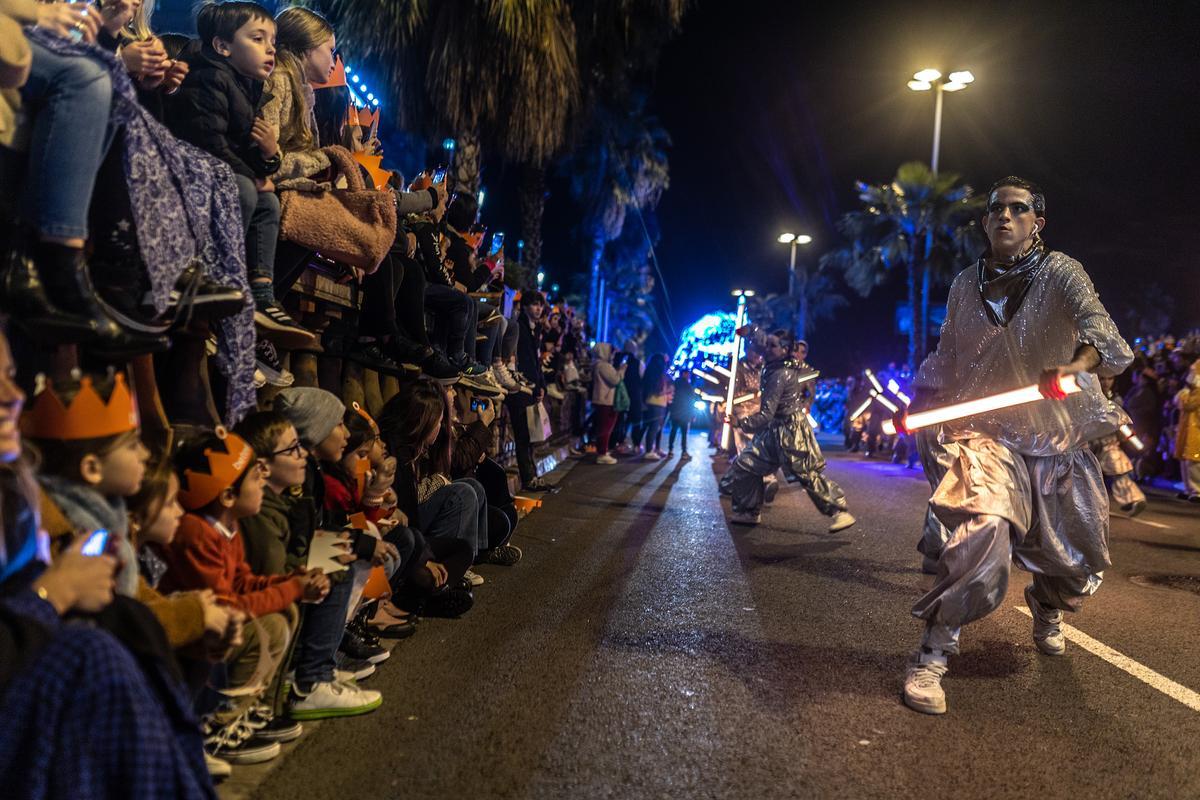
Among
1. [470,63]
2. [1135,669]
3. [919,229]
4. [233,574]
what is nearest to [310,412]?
[233,574]

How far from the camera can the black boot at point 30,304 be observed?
2.54 meters

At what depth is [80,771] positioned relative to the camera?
199 cm

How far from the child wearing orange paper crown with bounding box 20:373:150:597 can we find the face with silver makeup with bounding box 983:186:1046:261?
13.5 feet

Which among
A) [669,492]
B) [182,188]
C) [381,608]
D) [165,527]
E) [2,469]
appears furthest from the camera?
[669,492]

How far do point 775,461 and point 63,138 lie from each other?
808 cm

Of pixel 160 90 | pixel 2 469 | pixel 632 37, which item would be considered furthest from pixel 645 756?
pixel 632 37

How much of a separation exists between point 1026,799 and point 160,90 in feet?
13.7

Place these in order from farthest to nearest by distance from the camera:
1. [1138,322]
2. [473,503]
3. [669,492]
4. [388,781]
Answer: [1138,322] < [669,492] < [473,503] < [388,781]

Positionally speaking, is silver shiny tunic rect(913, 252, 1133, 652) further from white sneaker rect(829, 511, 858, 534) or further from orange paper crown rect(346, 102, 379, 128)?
orange paper crown rect(346, 102, 379, 128)

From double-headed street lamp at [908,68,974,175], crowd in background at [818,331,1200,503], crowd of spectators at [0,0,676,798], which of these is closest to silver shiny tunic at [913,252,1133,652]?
crowd of spectators at [0,0,676,798]

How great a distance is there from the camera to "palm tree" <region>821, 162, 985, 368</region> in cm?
3086

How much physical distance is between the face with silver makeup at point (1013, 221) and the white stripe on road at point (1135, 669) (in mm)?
2183

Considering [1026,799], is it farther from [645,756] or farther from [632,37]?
[632,37]

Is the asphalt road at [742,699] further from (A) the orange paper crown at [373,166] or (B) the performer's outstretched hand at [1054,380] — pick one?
(A) the orange paper crown at [373,166]
